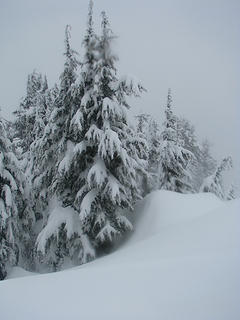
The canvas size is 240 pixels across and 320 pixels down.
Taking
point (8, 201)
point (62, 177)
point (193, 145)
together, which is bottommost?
point (193, 145)

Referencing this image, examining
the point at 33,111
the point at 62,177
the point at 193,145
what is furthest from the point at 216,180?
the point at 62,177

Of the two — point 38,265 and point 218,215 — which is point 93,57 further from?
point 38,265

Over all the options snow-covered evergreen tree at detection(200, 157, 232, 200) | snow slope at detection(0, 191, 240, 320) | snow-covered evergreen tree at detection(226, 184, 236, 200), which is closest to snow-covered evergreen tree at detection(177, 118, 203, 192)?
snow-covered evergreen tree at detection(226, 184, 236, 200)

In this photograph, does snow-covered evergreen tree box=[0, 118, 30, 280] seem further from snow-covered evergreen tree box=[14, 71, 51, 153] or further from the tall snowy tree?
snow-covered evergreen tree box=[14, 71, 51, 153]

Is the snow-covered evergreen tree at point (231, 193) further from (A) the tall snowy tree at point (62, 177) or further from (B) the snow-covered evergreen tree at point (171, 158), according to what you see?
(A) the tall snowy tree at point (62, 177)

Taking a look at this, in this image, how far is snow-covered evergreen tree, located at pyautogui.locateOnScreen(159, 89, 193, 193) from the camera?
23.2 m

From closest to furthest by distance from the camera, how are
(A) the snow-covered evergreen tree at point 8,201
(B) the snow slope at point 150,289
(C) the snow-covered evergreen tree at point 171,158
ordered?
(B) the snow slope at point 150,289 → (A) the snow-covered evergreen tree at point 8,201 → (C) the snow-covered evergreen tree at point 171,158

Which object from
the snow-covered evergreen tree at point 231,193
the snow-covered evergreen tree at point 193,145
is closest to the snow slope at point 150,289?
the snow-covered evergreen tree at point 231,193

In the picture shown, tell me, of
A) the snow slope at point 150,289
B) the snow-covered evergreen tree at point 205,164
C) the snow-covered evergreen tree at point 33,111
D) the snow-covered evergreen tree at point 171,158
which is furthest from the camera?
the snow-covered evergreen tree at point 205,164

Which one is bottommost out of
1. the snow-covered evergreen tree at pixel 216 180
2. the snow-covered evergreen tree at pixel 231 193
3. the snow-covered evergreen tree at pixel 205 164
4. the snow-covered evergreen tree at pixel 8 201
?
the snow-covered evergreen tree at pixel 205 164

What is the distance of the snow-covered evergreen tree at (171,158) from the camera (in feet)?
76.3

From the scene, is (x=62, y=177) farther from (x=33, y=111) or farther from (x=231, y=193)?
(x=231, y=193)

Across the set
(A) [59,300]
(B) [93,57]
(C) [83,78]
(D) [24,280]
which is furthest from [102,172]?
(A) [59,300]

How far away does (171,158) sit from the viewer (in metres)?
23.4
